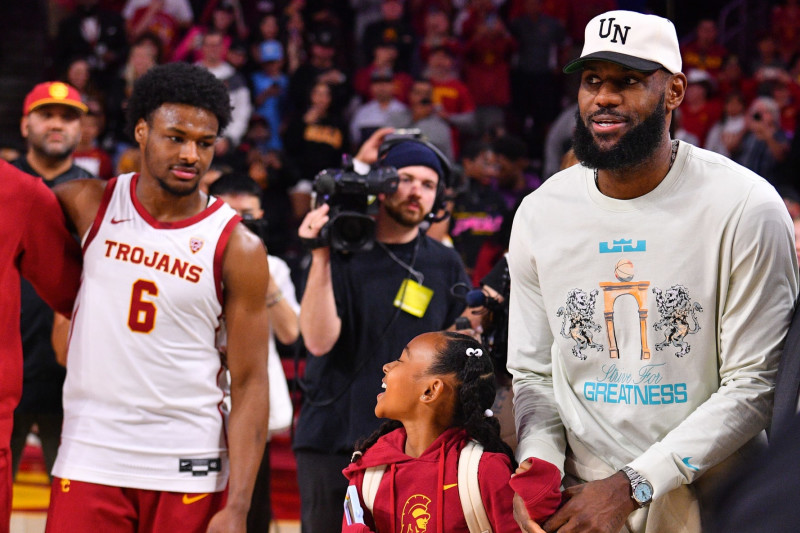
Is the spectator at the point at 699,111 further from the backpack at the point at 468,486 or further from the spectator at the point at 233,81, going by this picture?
the backpack at the point at 468,486

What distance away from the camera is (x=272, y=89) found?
30.7 feet

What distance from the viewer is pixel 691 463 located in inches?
88.4

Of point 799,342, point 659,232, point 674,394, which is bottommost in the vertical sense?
point 674,394

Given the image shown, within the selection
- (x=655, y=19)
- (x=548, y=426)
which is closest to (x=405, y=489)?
(x=548, y=426)

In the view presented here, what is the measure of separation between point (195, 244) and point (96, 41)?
7.46 meters

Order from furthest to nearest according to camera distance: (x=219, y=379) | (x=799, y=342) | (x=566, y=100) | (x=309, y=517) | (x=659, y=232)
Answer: (x=566, y=100)
(x=309, y=517)
(x=219, y=379)
(x=659, y=232)
(x=799, y=342)

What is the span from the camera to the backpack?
2.63m

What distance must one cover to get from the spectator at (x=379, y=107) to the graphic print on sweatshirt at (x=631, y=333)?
6477 mm

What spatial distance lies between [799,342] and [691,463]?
1.18 ft

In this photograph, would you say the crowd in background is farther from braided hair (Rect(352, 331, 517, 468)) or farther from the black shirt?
braided hair (Rect(352, 331, 517, 468))

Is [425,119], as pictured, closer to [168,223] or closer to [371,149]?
[371,149]

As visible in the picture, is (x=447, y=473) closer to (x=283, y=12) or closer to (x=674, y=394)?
(x=674, y=394)

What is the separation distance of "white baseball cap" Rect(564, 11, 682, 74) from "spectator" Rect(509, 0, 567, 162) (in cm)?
743

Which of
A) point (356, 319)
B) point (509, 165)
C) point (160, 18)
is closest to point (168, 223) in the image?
point (356, 319)
